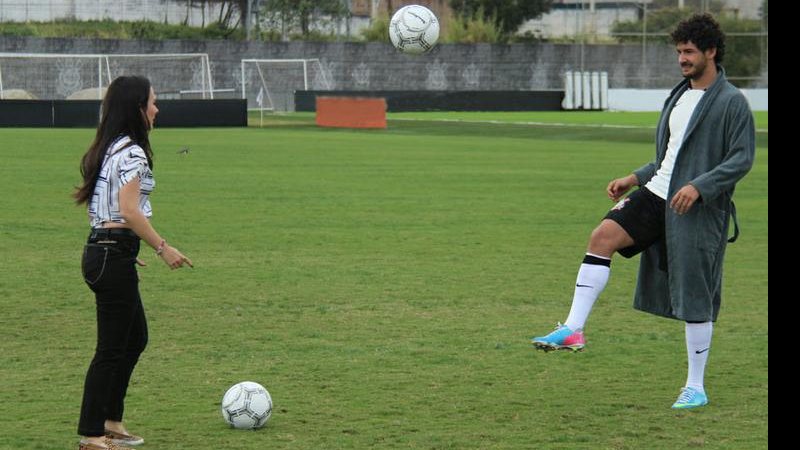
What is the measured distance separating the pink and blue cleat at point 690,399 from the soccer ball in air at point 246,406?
249 centimetres

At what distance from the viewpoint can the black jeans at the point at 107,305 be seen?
21.5 feet

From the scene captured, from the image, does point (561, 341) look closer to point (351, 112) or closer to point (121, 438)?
point (121, 438)

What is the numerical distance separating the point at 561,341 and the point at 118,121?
2.93 m

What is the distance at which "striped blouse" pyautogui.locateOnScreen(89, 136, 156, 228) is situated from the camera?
6480 mm

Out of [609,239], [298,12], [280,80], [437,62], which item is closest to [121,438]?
[609,239]

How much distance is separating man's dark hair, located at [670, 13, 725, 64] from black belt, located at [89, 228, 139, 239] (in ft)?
10.9

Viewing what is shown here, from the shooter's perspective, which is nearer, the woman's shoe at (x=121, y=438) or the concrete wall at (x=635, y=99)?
the woman's shoe at (x=121, y=438)

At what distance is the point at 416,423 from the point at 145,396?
5.83 ft

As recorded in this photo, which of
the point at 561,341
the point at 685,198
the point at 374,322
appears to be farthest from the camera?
the point at 374,322

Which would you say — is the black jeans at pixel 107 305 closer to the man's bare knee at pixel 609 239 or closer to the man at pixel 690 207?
the man at pixel 690 207

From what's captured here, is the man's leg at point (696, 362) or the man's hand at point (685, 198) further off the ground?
the man's hand at point (685, 198)

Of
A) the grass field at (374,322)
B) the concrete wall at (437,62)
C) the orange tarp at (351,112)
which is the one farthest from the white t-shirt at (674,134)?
the concrete wall at (437,62)

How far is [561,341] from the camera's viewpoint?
787 centimetres

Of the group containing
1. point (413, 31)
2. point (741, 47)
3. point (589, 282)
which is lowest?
point (589, 282)
